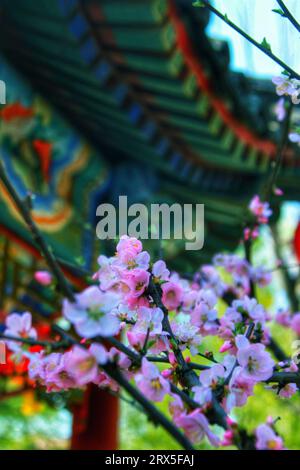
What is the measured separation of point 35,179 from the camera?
148 inches

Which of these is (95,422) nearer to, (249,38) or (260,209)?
(260,209)

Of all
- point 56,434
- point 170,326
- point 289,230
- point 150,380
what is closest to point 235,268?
point 170,326

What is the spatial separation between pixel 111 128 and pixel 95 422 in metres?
1.76

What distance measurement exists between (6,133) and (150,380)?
264 centimetres

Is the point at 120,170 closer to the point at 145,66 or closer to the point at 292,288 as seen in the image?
the point at 145,66

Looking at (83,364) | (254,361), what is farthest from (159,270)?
(83,364)

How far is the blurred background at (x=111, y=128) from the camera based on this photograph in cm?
301

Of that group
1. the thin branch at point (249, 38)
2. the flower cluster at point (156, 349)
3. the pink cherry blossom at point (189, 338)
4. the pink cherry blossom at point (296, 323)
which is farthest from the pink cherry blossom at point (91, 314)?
the pink cherry blossom at point (296, 323)

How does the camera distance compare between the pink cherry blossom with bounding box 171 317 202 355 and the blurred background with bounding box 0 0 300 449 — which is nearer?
the pink cherry blossom with bounding box 171 317 202 355

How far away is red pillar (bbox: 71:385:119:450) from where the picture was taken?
147 inches

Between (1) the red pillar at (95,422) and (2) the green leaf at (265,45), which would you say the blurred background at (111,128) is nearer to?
(1) the red pillar at (95,422)

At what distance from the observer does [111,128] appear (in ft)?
12.2

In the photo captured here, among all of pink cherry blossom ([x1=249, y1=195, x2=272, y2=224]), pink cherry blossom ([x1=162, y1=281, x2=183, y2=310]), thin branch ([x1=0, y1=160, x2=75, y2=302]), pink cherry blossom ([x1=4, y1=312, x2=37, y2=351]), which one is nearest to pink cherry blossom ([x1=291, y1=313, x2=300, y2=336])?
pink cherry blossom ([x1=249, y1=195, x2=272, y2=224])

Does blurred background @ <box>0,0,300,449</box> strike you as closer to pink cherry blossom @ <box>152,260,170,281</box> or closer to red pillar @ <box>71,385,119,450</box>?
red pillar @ <box>71,385,119,450</box>
